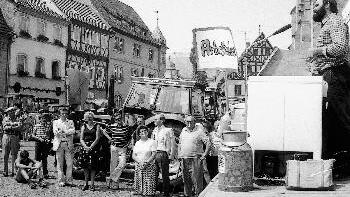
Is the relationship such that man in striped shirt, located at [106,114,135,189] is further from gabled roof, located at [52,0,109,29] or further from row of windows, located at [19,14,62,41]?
gabled roof, located at [52,0,109,29]

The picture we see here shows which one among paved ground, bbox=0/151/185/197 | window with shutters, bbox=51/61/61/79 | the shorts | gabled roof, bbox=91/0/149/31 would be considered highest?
gabled roof, bbox=91/0/149/31

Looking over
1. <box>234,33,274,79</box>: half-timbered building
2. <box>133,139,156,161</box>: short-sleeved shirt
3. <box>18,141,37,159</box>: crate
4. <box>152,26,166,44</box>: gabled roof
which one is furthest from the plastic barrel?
<box>152,26,166,44</box>: gabled roof

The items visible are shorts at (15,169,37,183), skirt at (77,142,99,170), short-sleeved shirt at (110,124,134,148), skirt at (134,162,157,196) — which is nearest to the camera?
skirt at (134,162,157,196)

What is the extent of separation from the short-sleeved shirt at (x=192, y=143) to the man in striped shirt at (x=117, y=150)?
2362mm

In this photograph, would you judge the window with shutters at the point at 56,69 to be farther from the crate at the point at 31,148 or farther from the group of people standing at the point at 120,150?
the group of people standing at the point at 120,150

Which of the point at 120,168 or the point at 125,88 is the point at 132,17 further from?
the point at 120,168

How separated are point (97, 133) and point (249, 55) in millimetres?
45080

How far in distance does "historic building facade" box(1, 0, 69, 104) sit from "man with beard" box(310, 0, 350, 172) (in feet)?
95.3

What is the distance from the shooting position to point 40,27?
37.1 metres

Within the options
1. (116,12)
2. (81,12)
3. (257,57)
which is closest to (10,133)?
(81,12)

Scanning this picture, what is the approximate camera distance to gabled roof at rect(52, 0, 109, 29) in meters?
41.6

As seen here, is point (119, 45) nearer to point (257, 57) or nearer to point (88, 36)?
point (88, 36)

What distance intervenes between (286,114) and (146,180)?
548 cm

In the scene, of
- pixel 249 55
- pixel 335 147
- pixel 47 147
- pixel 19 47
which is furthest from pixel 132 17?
pixel 335 147
